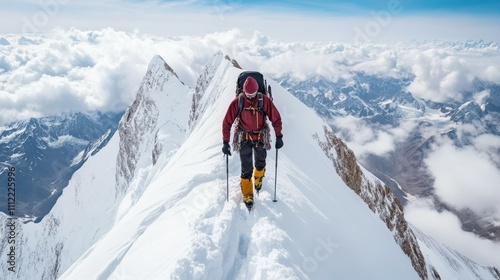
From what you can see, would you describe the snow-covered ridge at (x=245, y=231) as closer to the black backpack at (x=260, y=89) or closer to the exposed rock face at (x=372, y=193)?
the exposed rock face at (x=372, y=193)

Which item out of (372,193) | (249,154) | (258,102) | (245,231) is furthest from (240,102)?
(372,193)

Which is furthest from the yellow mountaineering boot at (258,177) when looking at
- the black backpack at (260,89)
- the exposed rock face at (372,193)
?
the exposed rock face at (372,193)

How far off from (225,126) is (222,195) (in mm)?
2204

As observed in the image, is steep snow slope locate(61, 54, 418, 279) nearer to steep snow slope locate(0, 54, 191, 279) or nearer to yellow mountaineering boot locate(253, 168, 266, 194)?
yellow mountaineering boot locate(253, 168, 266, 194)

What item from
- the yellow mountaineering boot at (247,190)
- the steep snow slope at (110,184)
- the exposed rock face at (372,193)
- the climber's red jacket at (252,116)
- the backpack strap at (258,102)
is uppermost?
the backpack strap at (258,102)

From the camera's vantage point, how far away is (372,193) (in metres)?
27.5

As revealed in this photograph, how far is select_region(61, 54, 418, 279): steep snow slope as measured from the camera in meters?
7.72

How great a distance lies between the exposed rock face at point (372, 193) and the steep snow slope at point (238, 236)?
9.18 meters

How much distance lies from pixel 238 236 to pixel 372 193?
854 inches

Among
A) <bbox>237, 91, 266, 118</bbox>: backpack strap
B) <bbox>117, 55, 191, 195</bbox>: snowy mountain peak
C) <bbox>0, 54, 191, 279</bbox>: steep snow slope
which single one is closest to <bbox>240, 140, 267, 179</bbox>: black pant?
<bbox>237, 91, 266, 118</bbox>: backpack strap

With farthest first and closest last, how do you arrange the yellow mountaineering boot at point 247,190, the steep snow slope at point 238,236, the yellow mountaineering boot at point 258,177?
the yellow mountaineering boot at point 258,177
the yellow mountaineering boot at point 247,190
the steep snow slope at point 238,236

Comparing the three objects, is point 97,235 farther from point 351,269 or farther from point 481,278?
point 481,278

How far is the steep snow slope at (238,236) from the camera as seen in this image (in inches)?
304

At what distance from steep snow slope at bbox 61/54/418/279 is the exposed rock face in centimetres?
918
